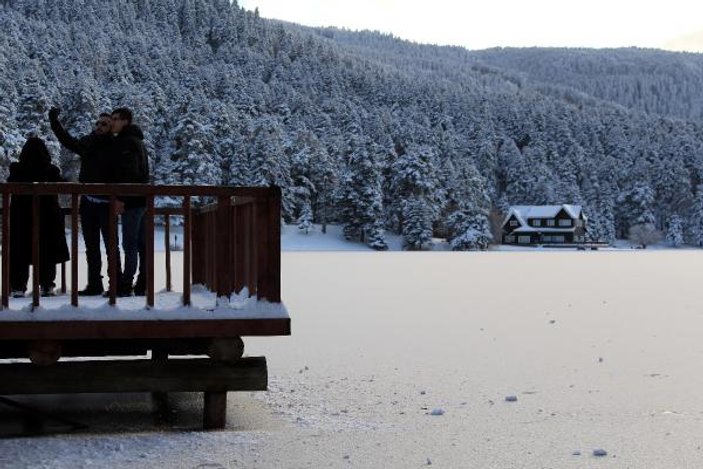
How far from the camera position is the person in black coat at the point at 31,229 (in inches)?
288

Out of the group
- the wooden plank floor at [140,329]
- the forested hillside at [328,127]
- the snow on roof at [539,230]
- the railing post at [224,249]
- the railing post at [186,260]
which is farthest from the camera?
the snow on roof at [539,230]

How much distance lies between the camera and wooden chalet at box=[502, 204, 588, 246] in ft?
308

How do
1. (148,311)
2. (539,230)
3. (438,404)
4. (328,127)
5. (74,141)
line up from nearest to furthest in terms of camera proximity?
(148,311) < (438,404) < (74,141) < (539,230) < (328,127)

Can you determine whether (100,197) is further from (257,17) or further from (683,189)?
(257,17)

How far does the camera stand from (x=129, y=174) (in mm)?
6984

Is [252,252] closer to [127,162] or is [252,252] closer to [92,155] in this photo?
[127,162]

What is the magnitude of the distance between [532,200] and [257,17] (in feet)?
299

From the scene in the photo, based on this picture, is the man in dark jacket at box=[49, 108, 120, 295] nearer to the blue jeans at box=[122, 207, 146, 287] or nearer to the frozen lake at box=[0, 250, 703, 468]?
the blue jeans at box=[122, 207, 146, 287]

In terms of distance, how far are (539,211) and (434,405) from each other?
9248 centimetres

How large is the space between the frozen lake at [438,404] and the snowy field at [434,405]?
2 cm

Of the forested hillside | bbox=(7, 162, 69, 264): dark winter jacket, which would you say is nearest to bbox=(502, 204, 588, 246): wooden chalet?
the forested hillside

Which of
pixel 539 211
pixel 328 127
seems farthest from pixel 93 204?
pixel 328 127

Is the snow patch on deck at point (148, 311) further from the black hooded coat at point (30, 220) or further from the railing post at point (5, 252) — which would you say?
the black hooded coat at point (30, 220)

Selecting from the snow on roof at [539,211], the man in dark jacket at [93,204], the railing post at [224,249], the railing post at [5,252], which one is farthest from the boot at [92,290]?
the snow on roof at [539,211]
